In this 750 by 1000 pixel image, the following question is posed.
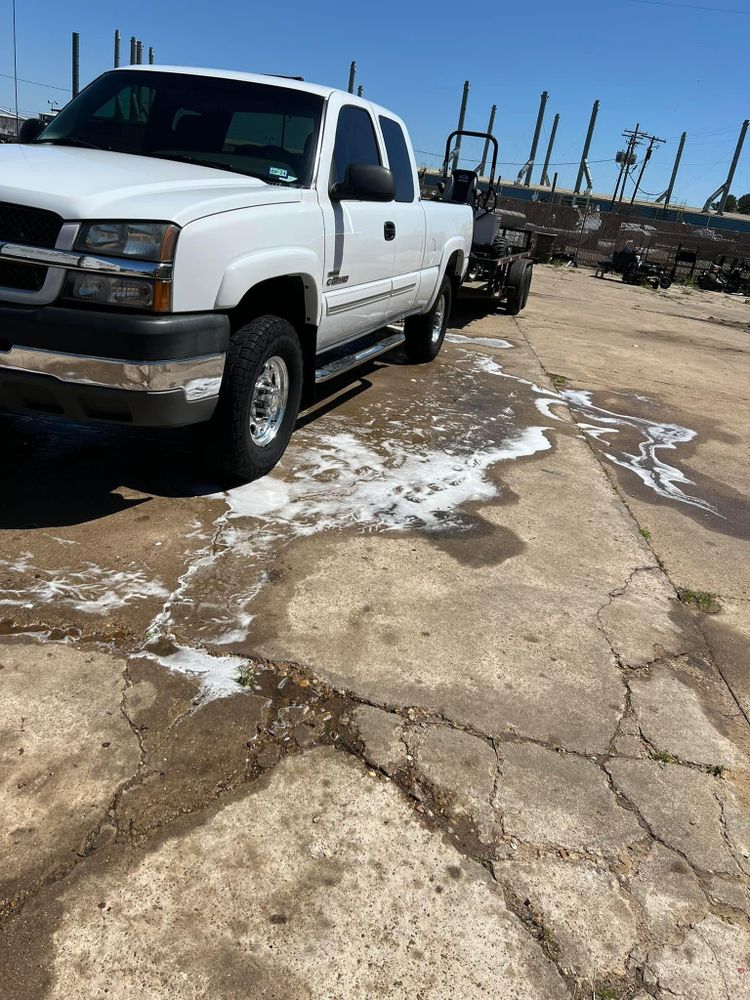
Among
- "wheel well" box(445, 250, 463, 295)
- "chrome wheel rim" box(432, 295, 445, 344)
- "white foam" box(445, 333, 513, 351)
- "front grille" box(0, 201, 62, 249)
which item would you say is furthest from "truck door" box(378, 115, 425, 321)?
"white foam" box(445, 333, 513, 351)

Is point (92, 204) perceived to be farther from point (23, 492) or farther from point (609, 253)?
point (609, 253)

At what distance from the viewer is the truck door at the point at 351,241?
4.40 meters

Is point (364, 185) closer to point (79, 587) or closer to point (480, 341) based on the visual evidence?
point (79, 587)

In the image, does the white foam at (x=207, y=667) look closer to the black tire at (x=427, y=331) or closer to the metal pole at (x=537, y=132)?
the black tire at (x=427, y=331)

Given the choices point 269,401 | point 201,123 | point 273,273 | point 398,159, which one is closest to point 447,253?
point 398,159

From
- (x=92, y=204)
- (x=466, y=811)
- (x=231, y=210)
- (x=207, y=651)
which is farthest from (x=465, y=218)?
(x=466, y=811)

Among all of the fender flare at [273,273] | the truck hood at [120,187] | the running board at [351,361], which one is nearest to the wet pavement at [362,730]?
the running board at [351,361]

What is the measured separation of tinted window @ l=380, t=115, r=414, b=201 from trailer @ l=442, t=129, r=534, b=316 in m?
4.35

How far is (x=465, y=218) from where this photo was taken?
7551 millimetres

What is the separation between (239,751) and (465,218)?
6450 mm

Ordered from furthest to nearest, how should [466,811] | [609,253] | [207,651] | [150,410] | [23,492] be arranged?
[609,253] → [23,492] → [150,410] → [207,651] → [466,811]

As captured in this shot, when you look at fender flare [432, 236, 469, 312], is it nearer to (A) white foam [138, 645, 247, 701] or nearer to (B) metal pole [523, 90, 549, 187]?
(A) white foam [138, 645, 247, 701]

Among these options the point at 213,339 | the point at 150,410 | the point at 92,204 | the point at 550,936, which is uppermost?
the point at 92,204

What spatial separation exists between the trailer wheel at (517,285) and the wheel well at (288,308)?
25.2ft
